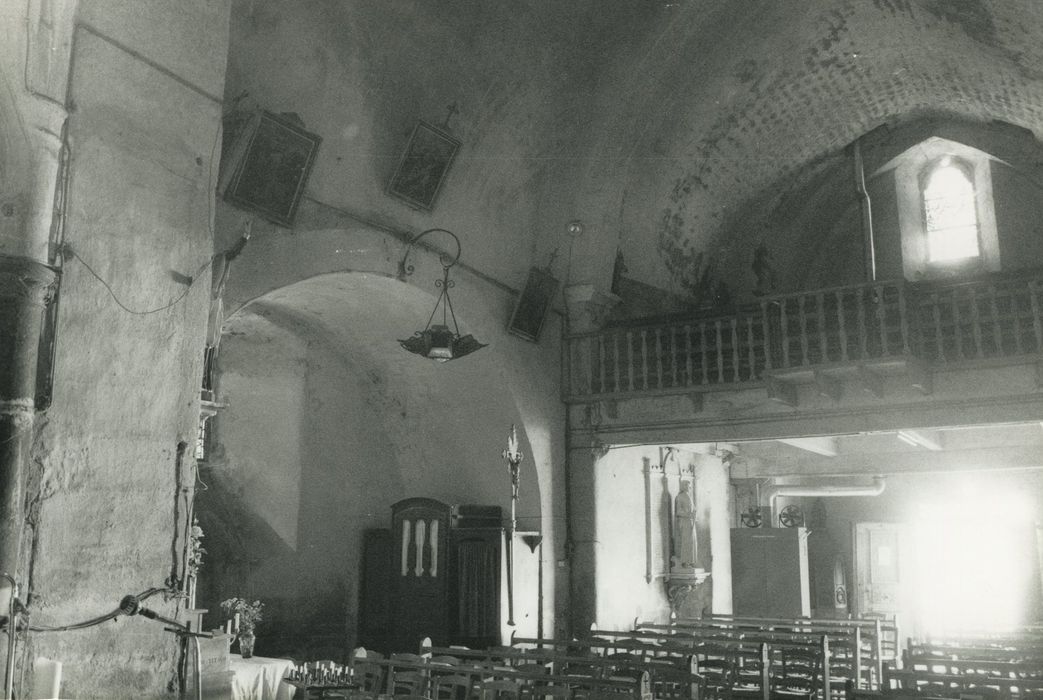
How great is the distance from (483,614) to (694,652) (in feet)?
11.4

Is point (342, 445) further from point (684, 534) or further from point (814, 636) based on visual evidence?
point (814, 636)

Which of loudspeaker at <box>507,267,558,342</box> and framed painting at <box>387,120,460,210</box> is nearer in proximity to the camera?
framed painting at <box>387,120,460,210</box>

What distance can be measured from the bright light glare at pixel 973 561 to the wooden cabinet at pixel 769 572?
393 cm

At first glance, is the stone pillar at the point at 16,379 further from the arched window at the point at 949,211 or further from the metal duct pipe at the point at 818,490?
the metal duct pipe at the point at 818,490

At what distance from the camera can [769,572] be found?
18.7m

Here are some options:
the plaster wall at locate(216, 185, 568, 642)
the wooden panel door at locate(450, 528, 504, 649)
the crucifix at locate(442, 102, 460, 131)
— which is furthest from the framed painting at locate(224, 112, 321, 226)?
the wooden panel door at locate(450, 528, 504, 649)

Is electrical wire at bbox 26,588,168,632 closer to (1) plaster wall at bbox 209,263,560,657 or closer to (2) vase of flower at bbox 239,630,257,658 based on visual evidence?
(2) vase of flower at bbox 239,630,257,658

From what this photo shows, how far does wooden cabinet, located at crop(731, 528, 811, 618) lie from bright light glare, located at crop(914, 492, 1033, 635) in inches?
155

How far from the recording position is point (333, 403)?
48.0ft

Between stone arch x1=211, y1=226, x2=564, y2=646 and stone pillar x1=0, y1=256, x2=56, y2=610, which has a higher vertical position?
stone arch x1=211, y1=226, x2=564, y2=646

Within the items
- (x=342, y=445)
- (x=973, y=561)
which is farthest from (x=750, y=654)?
(x=973, y=561)

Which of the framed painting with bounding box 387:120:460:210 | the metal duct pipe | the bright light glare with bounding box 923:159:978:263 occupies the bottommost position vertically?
the metal duct pipe

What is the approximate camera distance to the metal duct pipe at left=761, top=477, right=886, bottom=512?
60.4ft

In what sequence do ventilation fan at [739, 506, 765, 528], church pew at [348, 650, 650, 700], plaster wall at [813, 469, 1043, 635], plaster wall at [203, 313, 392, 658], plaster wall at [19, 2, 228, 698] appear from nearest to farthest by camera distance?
plaster wall at [19, 2, 228, 698] < church pew at [348, 650, 650, 700] < plaster wall at [203, 313, 392, 658] < ventilation fan at [739, 506, 765, 528] < plaster wall at [813, 469, 1043, 635]
